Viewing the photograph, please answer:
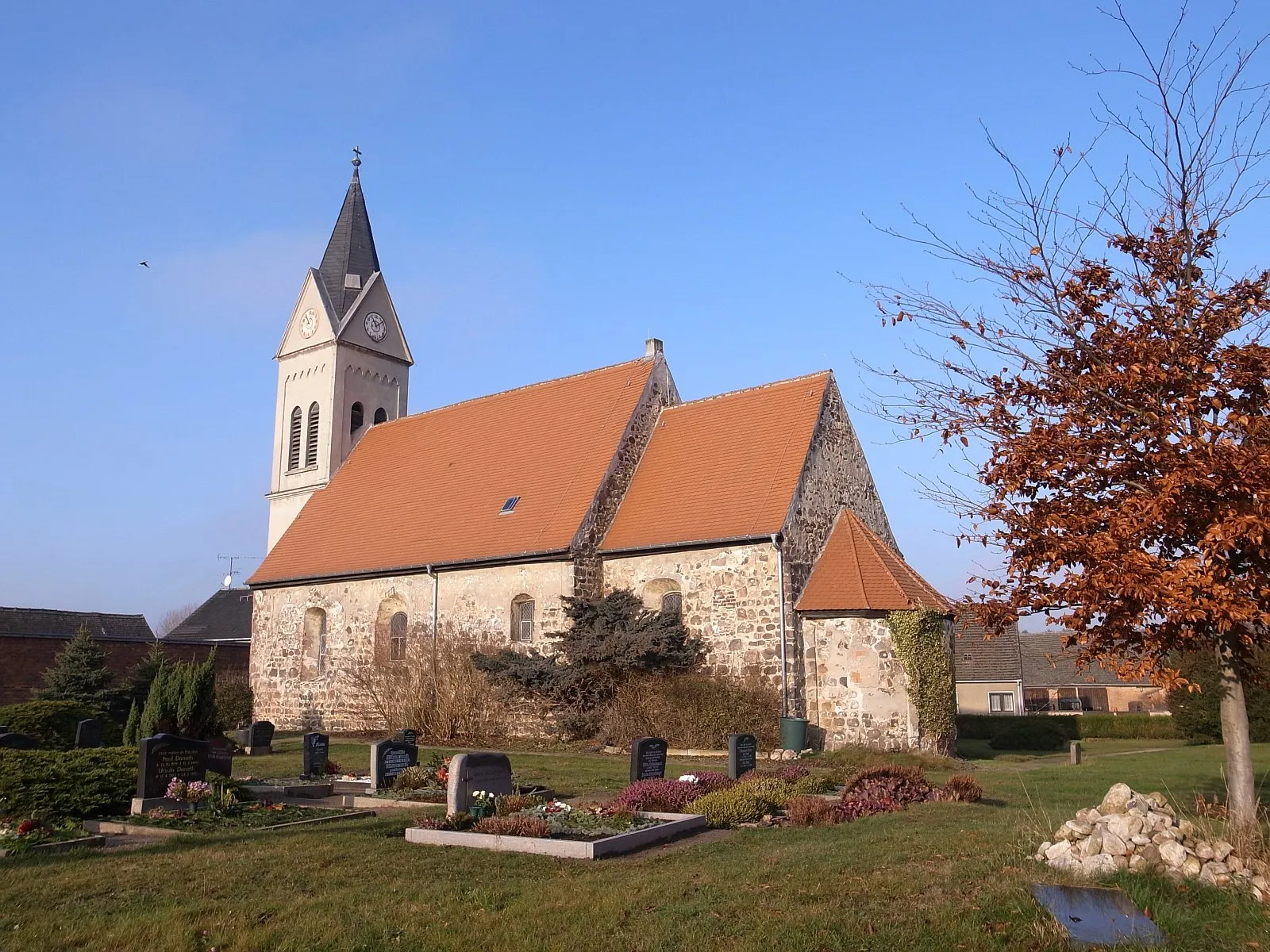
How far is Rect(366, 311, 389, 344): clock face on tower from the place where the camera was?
3556 centimetres

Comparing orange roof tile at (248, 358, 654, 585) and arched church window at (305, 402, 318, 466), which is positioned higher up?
arched church window at (305, 402, 318, 466)

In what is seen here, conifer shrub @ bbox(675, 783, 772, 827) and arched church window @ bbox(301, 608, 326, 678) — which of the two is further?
arched church window @ bbox(301, 608, 326, 678)

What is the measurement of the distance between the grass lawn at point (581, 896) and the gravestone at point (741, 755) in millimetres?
3795

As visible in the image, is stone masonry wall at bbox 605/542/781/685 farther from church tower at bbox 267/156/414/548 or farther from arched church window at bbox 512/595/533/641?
church tower at bbox 267/156/414/548

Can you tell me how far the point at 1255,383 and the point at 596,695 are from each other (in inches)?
637

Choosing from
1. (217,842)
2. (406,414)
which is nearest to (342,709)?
(406,414)

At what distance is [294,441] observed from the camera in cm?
3553

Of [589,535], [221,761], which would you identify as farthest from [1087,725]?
[221,761]

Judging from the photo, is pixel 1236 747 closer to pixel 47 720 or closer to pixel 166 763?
pixel 166 763

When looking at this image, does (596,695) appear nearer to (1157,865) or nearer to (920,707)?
(920,707)

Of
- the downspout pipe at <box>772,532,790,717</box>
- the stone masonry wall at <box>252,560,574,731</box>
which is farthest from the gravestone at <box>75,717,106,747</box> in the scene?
the downspout pipe at <box>772,532,790,717</box>

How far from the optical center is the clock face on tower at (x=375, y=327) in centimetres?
3556

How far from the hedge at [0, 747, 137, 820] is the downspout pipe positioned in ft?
39.7

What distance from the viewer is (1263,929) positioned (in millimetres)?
6234
